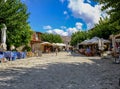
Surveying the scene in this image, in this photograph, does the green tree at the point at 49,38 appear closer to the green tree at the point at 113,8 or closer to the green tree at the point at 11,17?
the green tree at the point at 11,17

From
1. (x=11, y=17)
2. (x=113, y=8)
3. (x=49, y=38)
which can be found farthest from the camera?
(x=49, y=38)

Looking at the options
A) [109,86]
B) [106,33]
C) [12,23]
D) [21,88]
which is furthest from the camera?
[106,33]

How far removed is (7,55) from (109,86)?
16616 millimetres

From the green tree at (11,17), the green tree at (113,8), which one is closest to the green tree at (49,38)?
the green tree at (11,17)

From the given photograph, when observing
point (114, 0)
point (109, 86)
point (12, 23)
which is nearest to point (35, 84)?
point (109, 86)

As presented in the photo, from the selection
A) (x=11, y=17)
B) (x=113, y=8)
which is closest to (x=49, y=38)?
(x=11, y=17)

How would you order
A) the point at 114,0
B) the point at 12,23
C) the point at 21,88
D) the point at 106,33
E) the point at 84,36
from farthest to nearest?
the point at 84,36
the point at 106,33
the point at 12,23
the point at 114,0
the point at 21,88

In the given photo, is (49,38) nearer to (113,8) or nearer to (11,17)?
(11,17)

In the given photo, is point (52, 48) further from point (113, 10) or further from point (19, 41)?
point (113, 10)

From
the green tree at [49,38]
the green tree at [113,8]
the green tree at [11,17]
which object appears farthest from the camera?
the green tree at [49,38]

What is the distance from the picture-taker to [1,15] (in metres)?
24.2

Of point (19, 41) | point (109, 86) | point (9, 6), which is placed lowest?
point (109, 86)

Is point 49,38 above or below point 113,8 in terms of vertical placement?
above

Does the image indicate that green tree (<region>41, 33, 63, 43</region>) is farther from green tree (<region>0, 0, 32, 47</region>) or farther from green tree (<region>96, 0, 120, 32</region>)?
green tree (<region>96, 0, 120, 32</region>)
